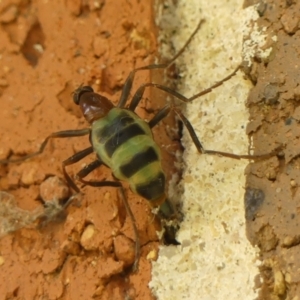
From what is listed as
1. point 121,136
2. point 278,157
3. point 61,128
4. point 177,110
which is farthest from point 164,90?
point 278,157

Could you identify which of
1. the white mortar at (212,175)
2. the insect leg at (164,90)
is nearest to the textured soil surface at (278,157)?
the white mortar at (212,175)

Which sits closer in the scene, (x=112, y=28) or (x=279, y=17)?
(x=279, y=17)

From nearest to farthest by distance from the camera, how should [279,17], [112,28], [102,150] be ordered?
1. [279,17]
2. [102,150]
3. [112,28]

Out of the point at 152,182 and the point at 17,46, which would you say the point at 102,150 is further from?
the point at 17,46

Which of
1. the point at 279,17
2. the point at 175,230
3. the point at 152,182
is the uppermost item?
the point at 279,17

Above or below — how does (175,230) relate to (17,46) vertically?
below

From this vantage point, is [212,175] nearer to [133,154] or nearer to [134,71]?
[133,154]

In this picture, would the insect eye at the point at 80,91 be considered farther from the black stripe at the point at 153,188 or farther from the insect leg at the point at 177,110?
the black stripe at the point at 153,188

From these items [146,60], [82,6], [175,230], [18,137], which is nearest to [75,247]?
[175,230]
